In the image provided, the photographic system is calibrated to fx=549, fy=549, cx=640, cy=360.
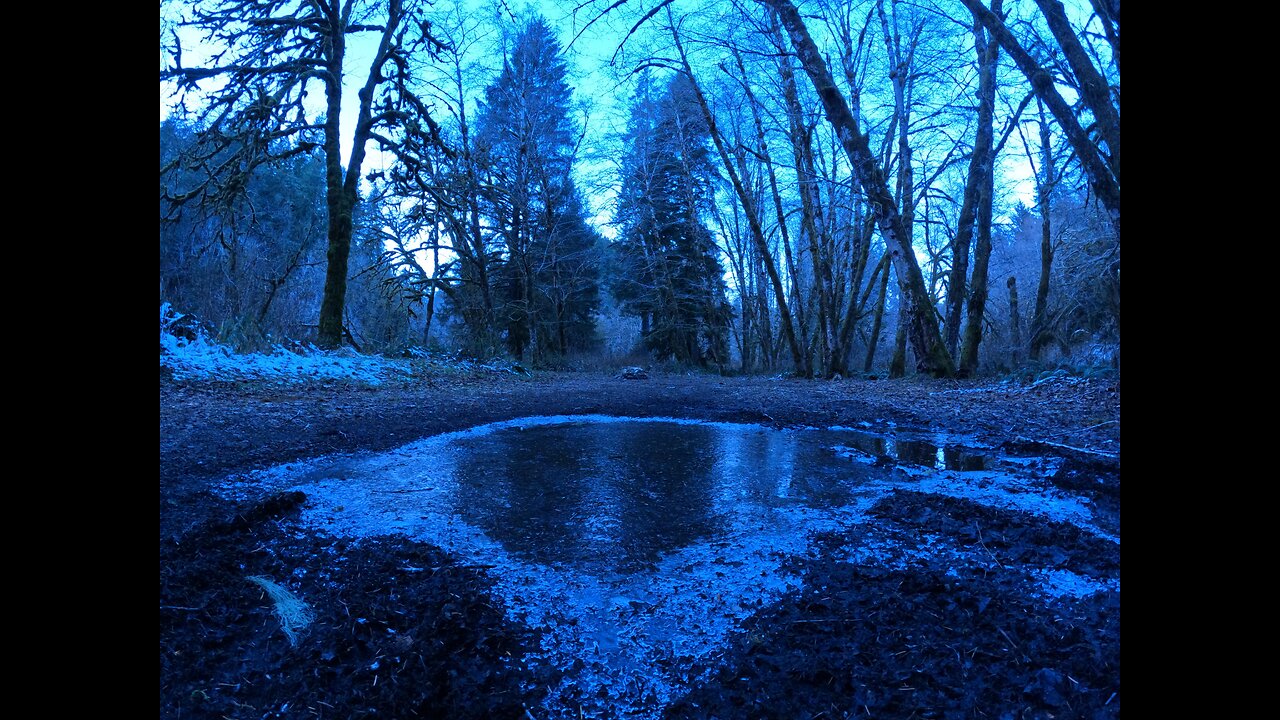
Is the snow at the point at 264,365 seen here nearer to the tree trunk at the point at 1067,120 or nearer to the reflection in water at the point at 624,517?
the reflection in water at the point at 624,517

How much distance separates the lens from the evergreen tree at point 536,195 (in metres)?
16.8

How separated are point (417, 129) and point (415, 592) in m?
11.8

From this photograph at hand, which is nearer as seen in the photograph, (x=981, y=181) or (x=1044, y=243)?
(x=981, y=181)

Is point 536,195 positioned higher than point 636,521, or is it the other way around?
point 536,195

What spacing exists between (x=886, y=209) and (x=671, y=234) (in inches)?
501

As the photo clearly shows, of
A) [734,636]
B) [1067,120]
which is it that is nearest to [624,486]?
[734,636]

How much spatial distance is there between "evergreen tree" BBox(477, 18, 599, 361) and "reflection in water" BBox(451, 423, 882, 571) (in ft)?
Answer: 43.2

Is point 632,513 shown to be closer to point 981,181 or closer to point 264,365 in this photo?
point 264,365

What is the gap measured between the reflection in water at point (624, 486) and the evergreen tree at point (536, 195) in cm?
1318

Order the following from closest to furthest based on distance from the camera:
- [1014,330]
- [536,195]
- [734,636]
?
[734,636] < [1014,330] < [536,195]

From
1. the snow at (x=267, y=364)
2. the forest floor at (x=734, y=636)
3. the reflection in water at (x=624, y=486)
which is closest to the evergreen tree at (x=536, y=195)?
the snow at (x=267, y=364)

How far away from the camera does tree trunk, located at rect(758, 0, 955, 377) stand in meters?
7.58

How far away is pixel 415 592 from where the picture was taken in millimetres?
1369

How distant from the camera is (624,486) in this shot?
7.84 feet
